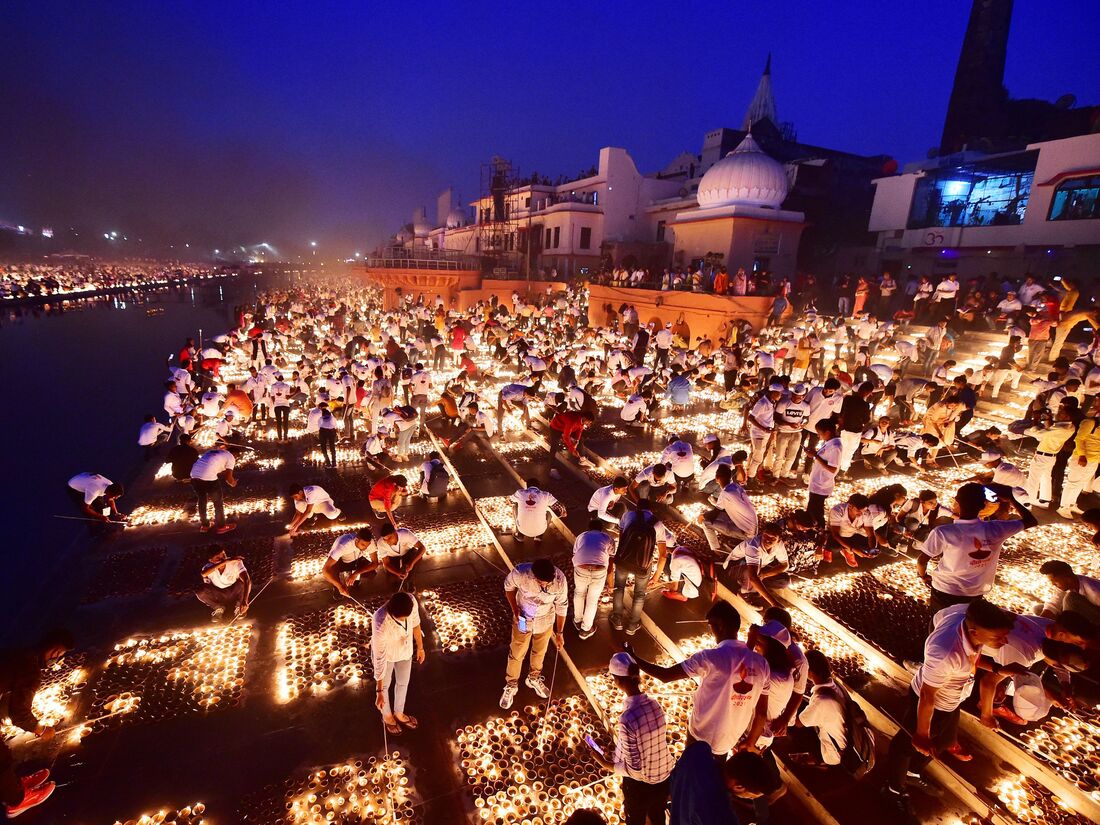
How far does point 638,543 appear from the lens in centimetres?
535

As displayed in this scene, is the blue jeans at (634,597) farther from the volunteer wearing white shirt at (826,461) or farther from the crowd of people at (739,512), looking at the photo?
the volunteer wearing white shirt at (826,461)

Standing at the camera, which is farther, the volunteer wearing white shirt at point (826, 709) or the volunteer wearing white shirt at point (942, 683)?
the volunteer wearing white shirt at point (826, 709)

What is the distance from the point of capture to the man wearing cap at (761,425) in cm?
917

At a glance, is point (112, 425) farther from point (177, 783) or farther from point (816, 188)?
point (816, 188)

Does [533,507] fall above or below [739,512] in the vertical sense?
below

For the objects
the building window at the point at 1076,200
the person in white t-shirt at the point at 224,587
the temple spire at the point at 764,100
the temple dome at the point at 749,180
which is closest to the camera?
the person in white t-shirt at the point at 224,587

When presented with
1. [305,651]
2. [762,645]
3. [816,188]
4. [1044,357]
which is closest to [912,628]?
[762,645]

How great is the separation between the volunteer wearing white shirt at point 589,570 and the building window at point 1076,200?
2531cm

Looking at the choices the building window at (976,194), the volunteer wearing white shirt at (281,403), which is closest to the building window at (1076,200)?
the building window at (976,194)

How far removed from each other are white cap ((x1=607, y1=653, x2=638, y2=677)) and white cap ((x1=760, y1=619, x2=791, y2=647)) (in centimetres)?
125

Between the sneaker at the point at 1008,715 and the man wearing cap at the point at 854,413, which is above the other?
the man wearing cap at the point at 854,413

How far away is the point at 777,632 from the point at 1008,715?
8.30 ft

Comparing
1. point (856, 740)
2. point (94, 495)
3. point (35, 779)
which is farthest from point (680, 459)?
point (94, 495)

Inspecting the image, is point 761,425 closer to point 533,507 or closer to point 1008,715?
point 533,507
